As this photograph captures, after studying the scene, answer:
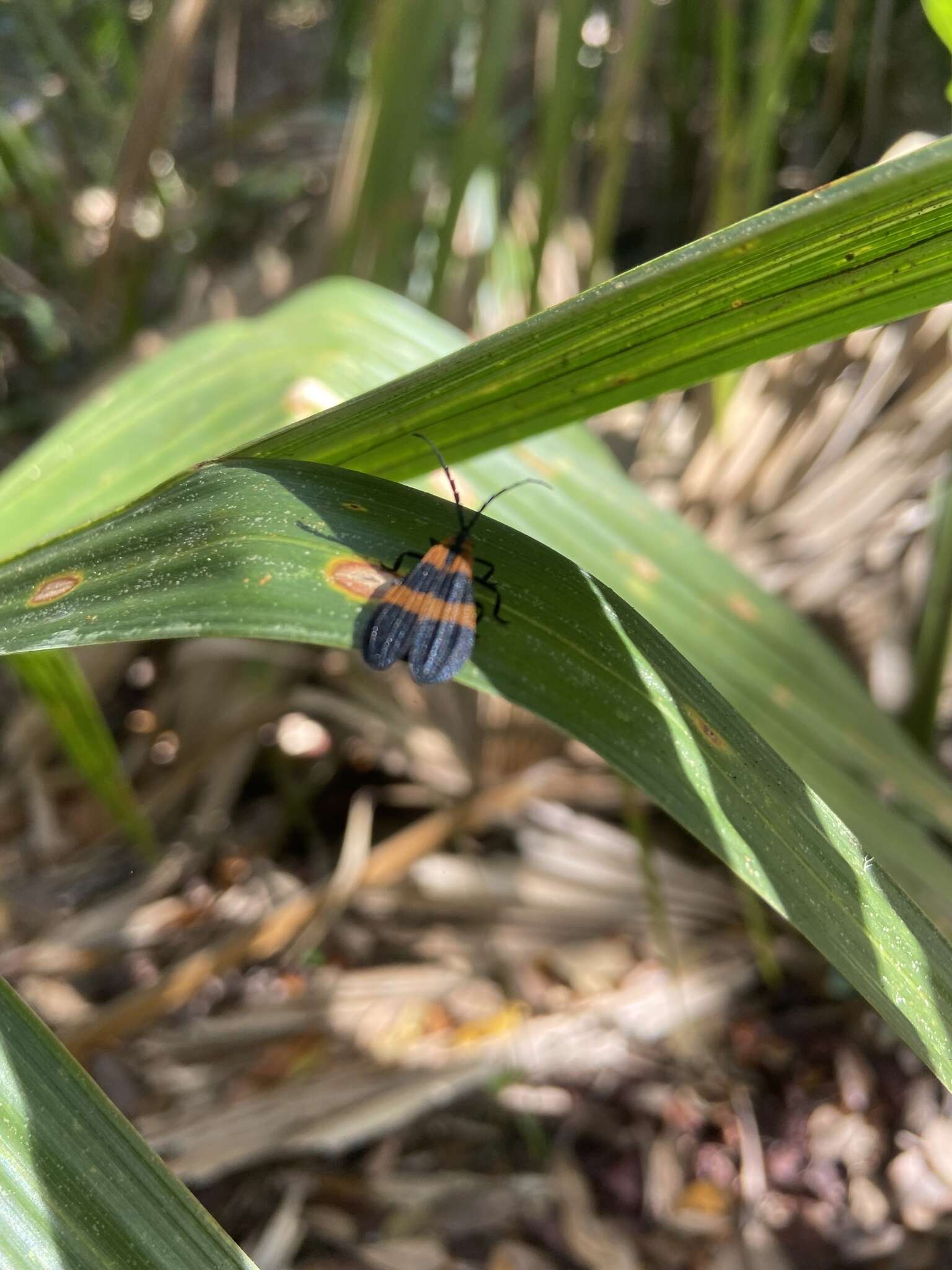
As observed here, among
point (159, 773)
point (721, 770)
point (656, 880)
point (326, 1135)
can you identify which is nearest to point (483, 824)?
point (656, 880)

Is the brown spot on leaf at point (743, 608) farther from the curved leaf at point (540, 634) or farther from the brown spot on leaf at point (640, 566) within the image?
the curved leaf at point (540, 634)

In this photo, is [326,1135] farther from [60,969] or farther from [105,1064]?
[60,969]

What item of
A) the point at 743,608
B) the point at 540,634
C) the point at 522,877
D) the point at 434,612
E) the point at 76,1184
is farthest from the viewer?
the point at 522,877

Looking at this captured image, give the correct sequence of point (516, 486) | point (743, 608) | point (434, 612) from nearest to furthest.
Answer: point (434, 612) → point (516, 486) → point (743, 608)

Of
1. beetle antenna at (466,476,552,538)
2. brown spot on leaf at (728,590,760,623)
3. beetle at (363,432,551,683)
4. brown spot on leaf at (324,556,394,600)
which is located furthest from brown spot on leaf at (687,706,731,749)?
brown spot on leaf at (728,590,760,623)

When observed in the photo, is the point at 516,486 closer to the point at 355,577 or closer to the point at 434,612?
the point at 434,612

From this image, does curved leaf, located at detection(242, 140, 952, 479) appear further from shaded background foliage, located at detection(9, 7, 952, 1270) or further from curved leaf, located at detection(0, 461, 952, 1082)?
shaded background foliage, located at detection(9, 7, 952, 1270)

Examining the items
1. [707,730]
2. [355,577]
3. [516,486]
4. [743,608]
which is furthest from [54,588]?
[743,608]
